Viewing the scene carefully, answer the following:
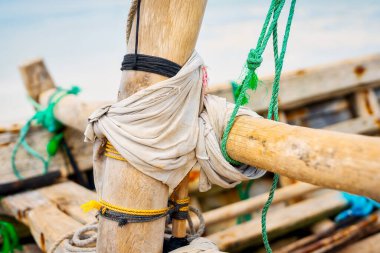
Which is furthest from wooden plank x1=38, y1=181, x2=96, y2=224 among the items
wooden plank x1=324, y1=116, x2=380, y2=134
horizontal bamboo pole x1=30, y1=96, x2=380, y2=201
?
wooden plank x1=324, y1=116, x2=380, y2=134

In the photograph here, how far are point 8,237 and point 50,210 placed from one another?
1.42 feet

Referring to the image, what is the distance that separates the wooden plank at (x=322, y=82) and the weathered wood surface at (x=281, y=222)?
848 millimetres

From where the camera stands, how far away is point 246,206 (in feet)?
7.65

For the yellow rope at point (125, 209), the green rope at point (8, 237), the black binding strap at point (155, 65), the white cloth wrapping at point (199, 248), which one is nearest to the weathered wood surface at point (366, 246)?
the white cloth wrapping at point (199, 248)

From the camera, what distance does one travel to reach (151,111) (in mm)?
1029

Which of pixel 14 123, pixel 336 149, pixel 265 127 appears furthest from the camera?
pixel 14 123

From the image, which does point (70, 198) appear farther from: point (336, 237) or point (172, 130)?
point (336, 237)

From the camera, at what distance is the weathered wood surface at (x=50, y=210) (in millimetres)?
1693

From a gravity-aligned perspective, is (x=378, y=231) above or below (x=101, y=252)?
below

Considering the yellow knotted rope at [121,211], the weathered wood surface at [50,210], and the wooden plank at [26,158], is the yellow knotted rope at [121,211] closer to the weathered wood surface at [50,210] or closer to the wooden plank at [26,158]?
the weathered wood surface at [50,210]

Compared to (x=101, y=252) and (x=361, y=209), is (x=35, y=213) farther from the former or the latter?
(x=361, y=209)

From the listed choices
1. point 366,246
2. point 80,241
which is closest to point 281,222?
point 366,246

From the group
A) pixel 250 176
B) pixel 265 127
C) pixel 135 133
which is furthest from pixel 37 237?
pixel 265 127

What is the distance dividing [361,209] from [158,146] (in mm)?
1903
